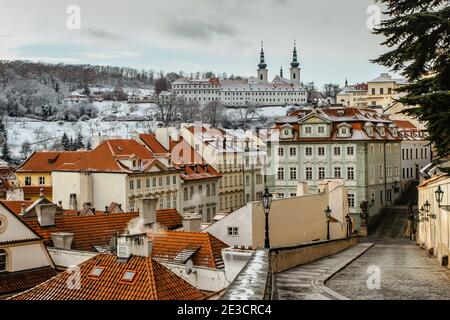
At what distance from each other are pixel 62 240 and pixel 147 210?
370 centimetres

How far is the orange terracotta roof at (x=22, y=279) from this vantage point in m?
19.0

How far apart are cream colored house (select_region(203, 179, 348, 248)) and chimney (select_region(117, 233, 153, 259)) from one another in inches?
213

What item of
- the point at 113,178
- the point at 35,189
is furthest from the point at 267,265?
the point at 35,189

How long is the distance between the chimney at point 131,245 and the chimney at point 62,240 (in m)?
5.06

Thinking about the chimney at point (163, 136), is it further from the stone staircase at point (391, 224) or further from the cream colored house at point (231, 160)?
the stone staircase at point (391, 224)

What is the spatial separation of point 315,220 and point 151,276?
47.6 feet

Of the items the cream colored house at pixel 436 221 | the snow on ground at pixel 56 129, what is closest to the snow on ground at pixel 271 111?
the snow on ground at pixel 56 129

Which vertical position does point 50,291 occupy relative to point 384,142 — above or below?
below

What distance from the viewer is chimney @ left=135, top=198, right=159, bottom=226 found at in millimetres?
24500

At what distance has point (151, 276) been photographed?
15766 mm

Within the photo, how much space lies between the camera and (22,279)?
19.9 metres

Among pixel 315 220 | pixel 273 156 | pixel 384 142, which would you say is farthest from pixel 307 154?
pixel 315 220

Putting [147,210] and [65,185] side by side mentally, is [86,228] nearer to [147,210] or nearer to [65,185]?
[147,210]

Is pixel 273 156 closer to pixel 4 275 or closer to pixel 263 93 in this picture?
pixel 4 275
